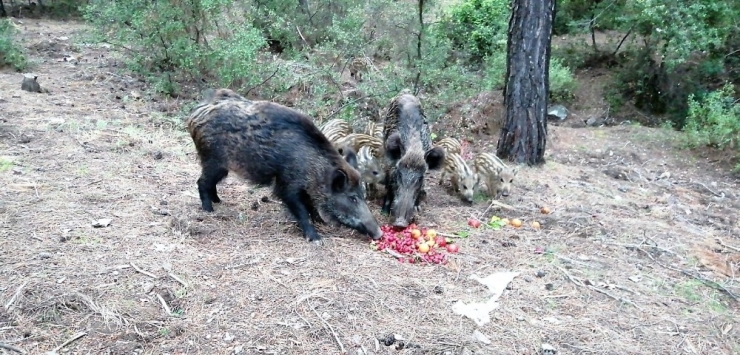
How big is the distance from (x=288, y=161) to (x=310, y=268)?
1092 mm

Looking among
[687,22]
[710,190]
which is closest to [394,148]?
[710,190]

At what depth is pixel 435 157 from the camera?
6.05 metres

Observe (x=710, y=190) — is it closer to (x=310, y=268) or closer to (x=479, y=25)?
(x=479, y=25)

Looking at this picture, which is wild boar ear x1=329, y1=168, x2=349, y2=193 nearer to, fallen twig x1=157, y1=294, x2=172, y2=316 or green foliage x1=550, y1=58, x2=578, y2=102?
fallen twig x1=157, y1=294, x2=172, y2=316

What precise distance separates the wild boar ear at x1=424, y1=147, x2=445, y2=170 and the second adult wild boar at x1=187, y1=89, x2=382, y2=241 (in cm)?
93

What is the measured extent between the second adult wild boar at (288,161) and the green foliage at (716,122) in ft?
19.6

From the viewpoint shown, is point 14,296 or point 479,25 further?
point 479,25

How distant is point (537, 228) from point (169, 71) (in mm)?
7054

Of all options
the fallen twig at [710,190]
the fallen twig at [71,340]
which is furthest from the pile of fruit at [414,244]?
the fallen twig at [710,190]

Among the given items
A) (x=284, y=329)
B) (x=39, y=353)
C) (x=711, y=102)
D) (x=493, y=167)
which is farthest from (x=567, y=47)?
(x=39, y=353)

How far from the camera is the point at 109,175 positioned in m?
6.29

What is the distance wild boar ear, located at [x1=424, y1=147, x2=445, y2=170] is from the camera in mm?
6004

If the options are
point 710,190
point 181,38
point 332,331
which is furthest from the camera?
point 181,38

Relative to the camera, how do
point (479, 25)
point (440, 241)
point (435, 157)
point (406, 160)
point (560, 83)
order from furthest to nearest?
point (479, 25)
point (560, 83)
point (435, 157)
point (406, 160)
point (440, 241)
